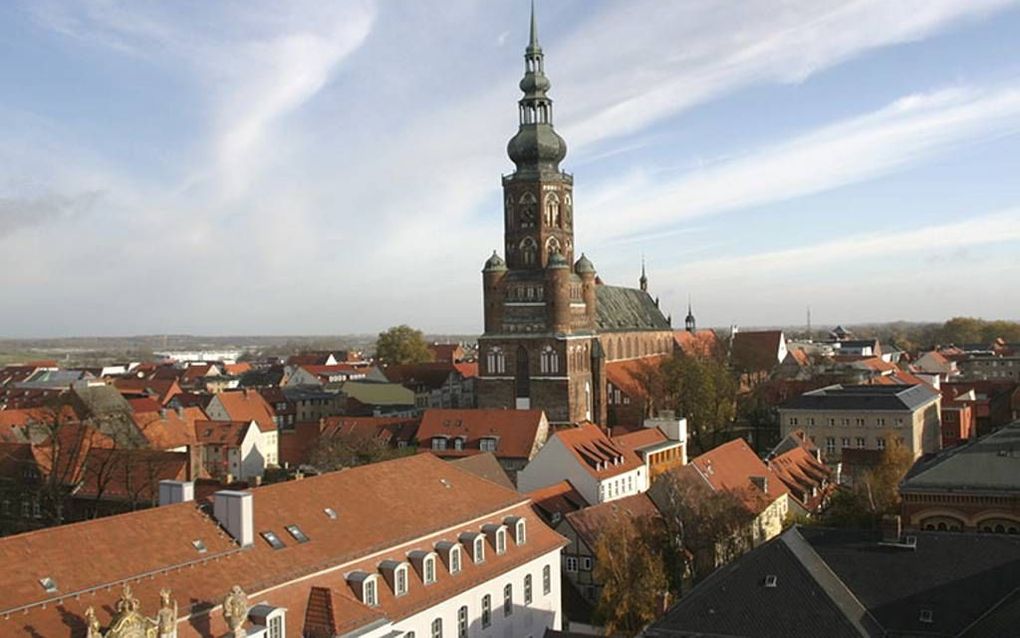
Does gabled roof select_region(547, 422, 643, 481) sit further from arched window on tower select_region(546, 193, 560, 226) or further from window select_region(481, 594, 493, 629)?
arched window on tower select_region(546, 193, 560, 226)

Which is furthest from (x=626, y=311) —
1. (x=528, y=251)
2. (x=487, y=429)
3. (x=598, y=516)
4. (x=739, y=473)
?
(x=598, y=516)

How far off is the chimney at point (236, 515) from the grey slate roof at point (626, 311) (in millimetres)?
69432

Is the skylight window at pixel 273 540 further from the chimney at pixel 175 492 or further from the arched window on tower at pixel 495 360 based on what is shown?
the arched window on tower at pixel 495 360

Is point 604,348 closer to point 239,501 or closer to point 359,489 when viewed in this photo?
point 359,489

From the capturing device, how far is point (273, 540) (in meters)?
27.5

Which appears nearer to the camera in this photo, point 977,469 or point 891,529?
point 891,529

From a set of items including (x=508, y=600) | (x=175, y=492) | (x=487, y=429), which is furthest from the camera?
(x=487, y=429)

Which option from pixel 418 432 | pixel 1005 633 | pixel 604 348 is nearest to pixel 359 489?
pixel 1005 633

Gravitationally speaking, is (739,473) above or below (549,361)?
below

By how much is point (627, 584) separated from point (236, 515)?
15.4m

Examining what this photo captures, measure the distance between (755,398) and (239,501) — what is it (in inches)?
3091

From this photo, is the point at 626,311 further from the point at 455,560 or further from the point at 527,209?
the point at 455,560

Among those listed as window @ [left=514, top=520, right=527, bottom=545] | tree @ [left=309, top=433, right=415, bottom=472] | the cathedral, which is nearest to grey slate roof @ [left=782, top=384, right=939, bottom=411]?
the cathedral

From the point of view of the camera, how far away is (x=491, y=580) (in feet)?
109
